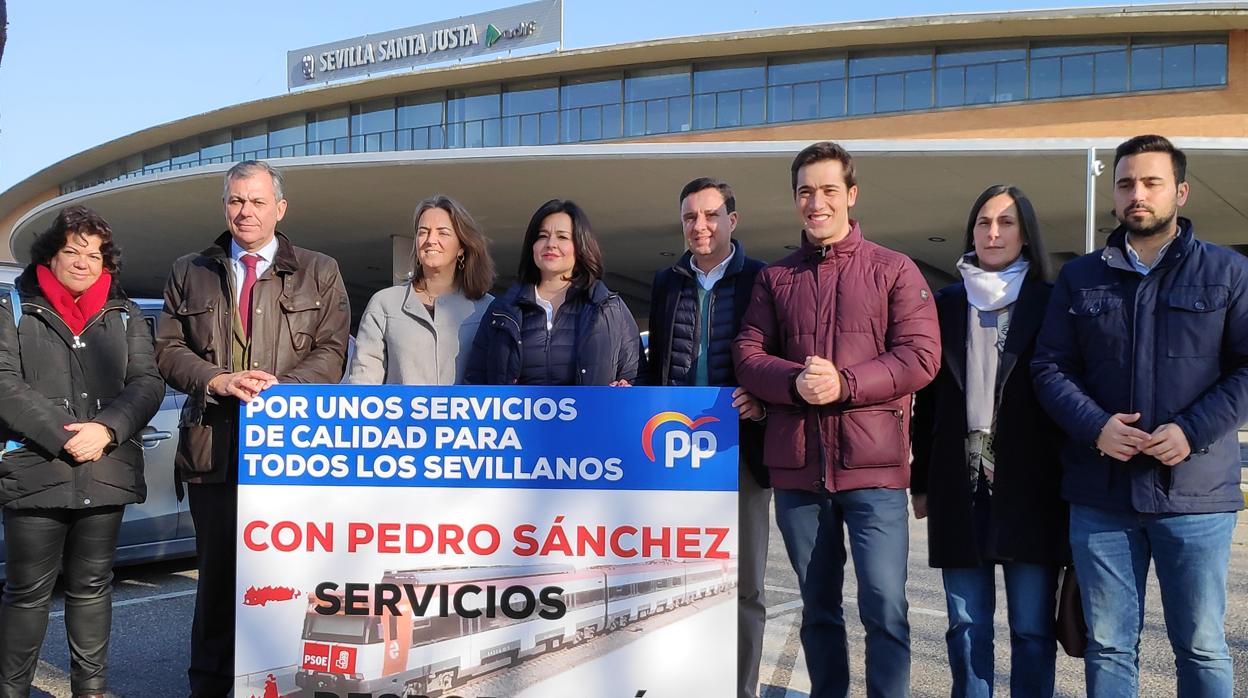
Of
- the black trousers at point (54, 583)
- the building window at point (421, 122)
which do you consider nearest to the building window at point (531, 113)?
the building window at point (421, 122)

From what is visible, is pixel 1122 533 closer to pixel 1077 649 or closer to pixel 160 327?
pixel 1077 649

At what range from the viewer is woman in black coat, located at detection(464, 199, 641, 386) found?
372 centimetres

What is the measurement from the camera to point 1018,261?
3.51 m

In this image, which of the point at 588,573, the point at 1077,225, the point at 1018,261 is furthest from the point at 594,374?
the point at 1077,225

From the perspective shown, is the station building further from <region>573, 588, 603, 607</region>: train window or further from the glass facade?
<region>573, 588, 603, 607</region>: train window

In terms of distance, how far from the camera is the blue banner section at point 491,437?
322 centimetres

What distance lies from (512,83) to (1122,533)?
32499 millimetres

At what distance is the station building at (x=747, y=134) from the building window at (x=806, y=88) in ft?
0.20

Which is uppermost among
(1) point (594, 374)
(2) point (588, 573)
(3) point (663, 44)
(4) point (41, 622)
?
(3) point (663, 44)

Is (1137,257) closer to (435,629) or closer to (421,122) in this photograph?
(435,629)

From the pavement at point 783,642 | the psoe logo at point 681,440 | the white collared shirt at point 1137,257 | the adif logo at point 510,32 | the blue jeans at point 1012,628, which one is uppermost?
the adif logo at point 510,32

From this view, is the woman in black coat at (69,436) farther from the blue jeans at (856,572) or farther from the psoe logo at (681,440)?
the blue jeans at (856,572)

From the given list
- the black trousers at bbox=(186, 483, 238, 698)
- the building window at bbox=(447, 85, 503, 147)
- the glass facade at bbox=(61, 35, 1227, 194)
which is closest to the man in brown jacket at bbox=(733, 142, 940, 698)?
the black trousers at bbox=(186, 483, 238, 698)

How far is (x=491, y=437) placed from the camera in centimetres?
329
